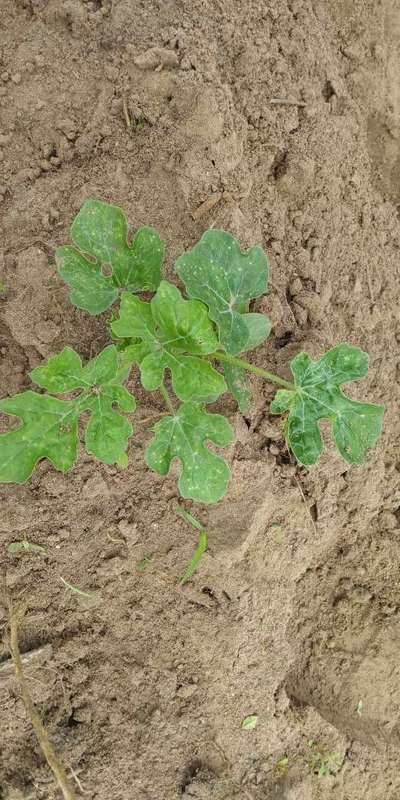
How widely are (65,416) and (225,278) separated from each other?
73 cm

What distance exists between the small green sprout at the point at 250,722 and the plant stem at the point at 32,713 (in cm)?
77

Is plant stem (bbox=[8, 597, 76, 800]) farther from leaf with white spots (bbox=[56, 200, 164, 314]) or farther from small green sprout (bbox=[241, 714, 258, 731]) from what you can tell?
Result: leaf with white spots (bbox=[56, 200, 164, 314])

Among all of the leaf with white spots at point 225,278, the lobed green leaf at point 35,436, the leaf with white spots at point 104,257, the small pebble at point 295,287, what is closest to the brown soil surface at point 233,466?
the small pebble at point 295,287

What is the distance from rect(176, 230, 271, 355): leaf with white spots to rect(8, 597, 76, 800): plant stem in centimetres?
147

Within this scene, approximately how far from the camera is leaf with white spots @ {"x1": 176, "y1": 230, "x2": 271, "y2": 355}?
2365mm

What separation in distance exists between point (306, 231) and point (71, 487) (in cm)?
147

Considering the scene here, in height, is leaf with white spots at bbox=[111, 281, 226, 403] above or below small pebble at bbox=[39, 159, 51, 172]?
below

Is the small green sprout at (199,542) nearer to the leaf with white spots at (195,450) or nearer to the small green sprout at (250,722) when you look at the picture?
the leaf with white spots at (195,450)

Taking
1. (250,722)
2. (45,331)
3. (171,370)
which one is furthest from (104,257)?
(250,722)

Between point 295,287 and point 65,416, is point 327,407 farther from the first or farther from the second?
point 65,416

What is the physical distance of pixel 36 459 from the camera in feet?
7.44

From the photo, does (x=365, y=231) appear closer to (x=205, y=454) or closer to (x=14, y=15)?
(x=205, y=454)

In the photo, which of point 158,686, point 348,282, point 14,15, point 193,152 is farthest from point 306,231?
point 158,686

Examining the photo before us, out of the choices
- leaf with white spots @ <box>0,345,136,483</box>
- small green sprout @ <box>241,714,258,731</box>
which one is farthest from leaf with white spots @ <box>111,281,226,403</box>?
small green sprout @ <box>241,714,258,731</box>
